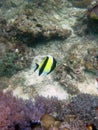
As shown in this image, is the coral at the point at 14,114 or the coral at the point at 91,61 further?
the coral at the point at 91,61

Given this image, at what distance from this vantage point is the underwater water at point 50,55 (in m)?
5.15

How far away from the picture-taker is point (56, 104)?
204 inches

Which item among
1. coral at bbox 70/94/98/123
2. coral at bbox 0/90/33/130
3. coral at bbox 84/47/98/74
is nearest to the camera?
coral at bbox 0/90/33/130

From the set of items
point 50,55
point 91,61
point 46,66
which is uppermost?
point 46,66

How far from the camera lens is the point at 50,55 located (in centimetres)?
598

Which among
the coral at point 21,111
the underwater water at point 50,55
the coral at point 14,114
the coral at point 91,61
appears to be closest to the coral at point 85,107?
the underwater water at point 50,55

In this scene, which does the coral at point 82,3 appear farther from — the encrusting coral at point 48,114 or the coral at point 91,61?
the encrusting coral at point 48,114

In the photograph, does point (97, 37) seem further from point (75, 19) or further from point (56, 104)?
point (56, 104)

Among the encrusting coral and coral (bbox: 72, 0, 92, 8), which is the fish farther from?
coral (bbox: 72, 0, 92, 8)

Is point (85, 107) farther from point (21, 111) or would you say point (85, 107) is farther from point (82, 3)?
point (82, 3)

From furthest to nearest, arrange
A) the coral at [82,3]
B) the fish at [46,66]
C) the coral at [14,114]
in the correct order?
the coral at [82,3], the coral at [14,114], the fish at [46,66]

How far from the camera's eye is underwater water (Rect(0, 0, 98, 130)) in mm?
5150

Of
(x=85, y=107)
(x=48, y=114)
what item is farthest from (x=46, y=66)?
(x=85, y=107)

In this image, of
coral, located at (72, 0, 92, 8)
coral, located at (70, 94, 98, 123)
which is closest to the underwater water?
coral, located at (70, 94, 98, 123)
